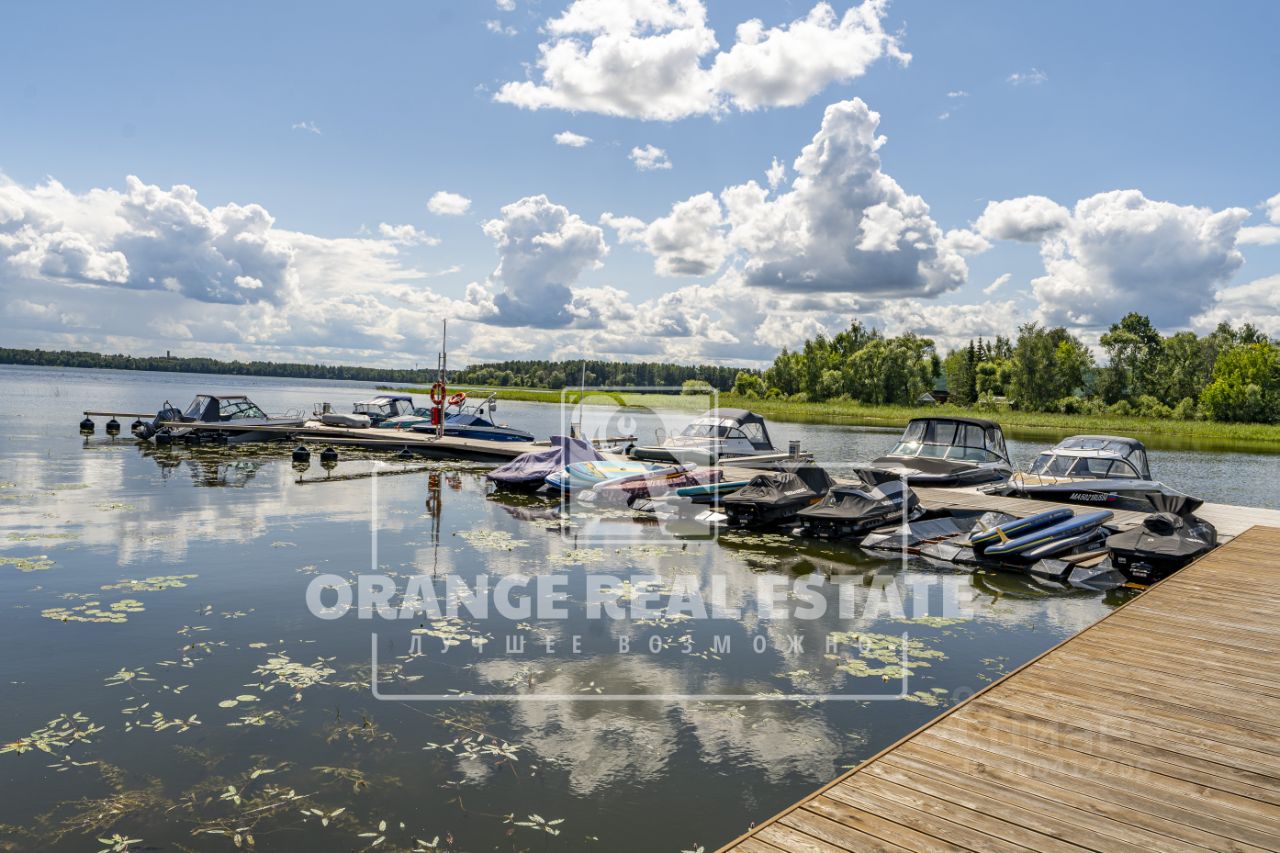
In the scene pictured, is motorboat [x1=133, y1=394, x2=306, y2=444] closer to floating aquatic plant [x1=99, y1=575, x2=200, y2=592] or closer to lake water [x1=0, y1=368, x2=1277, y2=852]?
lake water [x1=0, y1=368, x2=1277, y2=852]

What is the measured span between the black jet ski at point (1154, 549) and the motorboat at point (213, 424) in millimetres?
29866

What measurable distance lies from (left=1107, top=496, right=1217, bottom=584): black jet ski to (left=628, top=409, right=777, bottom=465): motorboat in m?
10.6

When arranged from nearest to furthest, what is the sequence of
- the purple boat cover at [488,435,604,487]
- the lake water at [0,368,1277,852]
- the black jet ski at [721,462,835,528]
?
the lake water at [0,368,1277,852]
the black jet ski at [721,462,835,528]
the purple boat cover at [488,435,604,487]

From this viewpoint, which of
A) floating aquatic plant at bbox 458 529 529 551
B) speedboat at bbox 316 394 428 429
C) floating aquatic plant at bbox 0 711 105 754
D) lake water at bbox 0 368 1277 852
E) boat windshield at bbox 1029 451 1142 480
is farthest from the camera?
speedboat at bbox 316 394 428 429

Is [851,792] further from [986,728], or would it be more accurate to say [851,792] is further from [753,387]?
[753,387]

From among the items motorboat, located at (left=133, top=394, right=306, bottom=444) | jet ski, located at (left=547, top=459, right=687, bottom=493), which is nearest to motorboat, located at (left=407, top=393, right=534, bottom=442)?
motorboat, located at (left=133, top=394, right=306, bottom=444)

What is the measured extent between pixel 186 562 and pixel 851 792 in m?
10.8

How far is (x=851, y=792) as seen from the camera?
430 centimetres

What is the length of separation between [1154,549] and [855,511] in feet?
15.7

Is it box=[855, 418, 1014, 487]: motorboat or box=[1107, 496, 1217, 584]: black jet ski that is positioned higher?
box=[855, 418, 1014, 487]: motorboat

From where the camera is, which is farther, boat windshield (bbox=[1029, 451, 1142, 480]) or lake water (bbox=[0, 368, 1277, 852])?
boat windshield (bbox=[1029, 451, 1142, 480])

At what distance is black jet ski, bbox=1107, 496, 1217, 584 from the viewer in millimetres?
11594

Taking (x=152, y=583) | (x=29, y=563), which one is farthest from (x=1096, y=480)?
(x=29, y=563)

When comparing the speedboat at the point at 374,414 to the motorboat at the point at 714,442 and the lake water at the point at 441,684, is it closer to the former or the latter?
the motorboat at the point at 714,442
